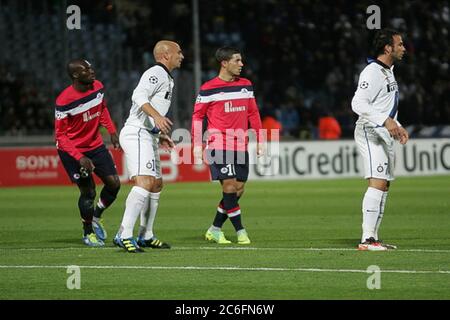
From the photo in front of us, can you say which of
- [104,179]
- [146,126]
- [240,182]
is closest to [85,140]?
[104,179]

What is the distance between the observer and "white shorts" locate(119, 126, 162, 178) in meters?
11.7

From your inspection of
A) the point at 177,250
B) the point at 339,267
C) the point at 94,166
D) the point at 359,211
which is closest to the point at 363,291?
the point at 339,267

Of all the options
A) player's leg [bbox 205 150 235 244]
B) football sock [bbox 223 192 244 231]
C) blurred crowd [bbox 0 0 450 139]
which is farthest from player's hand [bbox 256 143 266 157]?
blurred crowd [bbox 0 0 450 139]

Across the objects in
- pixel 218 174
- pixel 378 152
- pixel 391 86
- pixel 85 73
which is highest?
pixel 85 73

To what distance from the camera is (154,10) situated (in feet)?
101

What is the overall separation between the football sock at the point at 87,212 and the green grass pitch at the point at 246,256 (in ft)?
0.88

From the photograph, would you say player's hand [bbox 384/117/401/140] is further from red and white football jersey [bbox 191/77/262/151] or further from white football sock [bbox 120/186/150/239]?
white football sock [bbox 120/186/150/239]

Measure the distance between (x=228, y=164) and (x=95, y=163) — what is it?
176 cm

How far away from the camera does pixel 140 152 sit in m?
11.7

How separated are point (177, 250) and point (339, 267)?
249cm

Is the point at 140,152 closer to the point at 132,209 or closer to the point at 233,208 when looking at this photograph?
the point at 132,209

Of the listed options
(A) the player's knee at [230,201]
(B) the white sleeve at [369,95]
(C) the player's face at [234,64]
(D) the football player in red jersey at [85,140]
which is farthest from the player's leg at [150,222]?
(B) the white sleeve at [369,95]

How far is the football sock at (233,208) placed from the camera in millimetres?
12805

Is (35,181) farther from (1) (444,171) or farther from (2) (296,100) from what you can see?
(1) (444,171)
